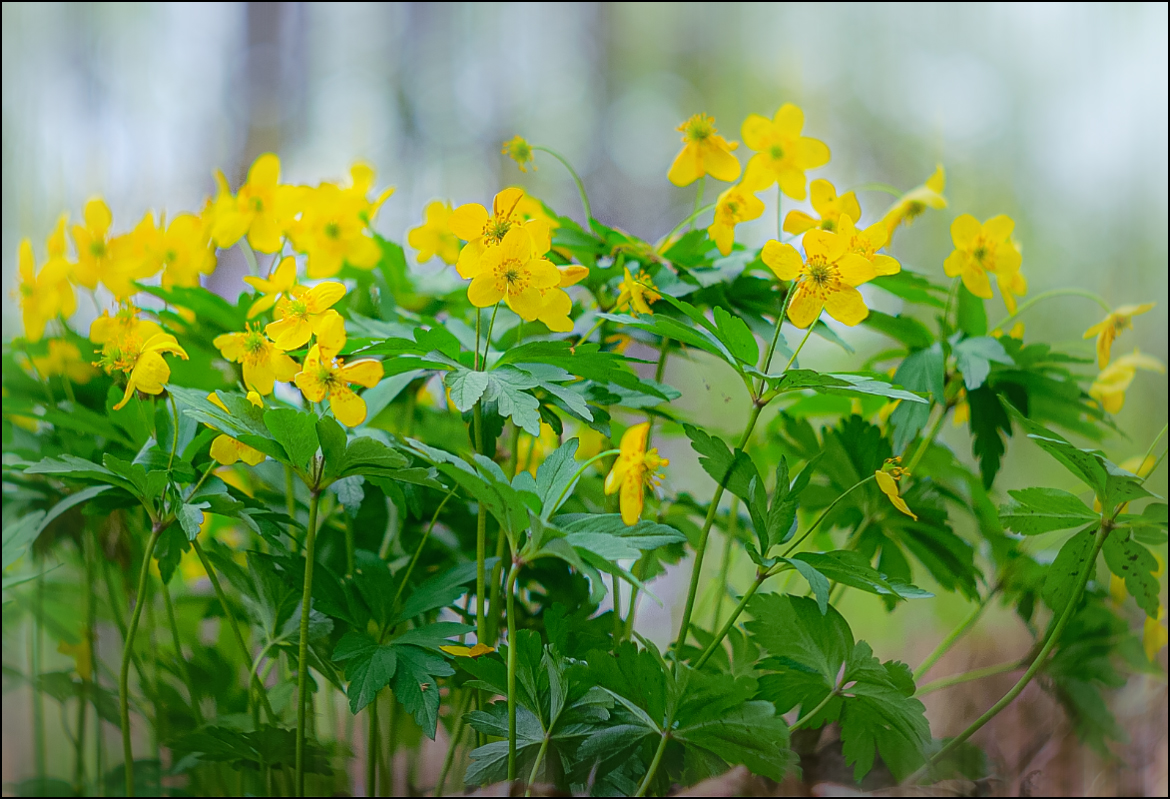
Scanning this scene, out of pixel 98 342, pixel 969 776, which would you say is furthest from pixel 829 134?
pixel 98 342

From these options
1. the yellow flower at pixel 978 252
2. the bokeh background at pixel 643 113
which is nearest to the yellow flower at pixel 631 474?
A: the yellow flower at pixel 978 252

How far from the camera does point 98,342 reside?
551mm

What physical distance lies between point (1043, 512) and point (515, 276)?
14.3 inches

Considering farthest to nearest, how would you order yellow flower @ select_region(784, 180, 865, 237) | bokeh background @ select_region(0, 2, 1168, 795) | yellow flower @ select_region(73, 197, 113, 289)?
bokeh background @ select_region(0, 2, 1168, 795) → yellow flower @ select_region(73, 197, 113, 289) → yellow flower @ select_region(784, 180, 865, 237)

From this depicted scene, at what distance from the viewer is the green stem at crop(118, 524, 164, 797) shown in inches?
18.2

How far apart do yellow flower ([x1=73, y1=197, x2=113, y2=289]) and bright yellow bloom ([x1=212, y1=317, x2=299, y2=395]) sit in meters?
0.26

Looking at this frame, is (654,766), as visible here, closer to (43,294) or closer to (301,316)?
(301,316)

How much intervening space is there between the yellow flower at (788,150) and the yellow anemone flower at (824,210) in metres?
0.02

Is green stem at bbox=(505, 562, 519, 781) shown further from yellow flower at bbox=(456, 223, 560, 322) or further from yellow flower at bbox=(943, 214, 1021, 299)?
yellow flower at bbox=(943, 214, 1021, 299)

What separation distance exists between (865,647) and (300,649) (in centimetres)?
34

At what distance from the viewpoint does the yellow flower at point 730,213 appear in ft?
1.72

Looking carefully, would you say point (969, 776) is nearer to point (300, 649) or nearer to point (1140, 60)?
point (300, 649)

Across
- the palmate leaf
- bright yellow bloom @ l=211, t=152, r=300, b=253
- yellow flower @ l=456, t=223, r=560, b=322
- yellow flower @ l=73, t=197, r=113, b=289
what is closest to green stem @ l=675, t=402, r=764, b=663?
the palmate leaf

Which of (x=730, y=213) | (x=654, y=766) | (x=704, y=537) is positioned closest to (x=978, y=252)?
(x=730, y=213)
